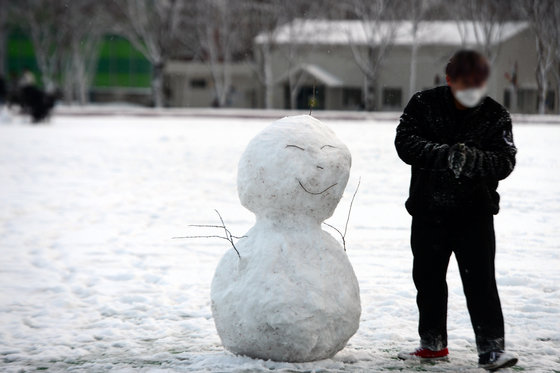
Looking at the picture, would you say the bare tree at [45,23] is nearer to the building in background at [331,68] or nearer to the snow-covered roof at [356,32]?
the building in background at [331,68]

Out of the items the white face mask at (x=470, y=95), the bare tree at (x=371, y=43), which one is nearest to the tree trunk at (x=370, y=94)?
the bare tree at (x=371, y=43)

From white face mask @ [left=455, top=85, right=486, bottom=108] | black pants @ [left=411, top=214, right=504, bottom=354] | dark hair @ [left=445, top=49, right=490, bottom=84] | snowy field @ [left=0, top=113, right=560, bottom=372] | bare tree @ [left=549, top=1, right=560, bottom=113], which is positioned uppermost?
bare tree @ [left=549, top=1, right=560, bottom=113]

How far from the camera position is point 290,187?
380 centimetres

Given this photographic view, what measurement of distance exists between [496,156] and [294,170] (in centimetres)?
96

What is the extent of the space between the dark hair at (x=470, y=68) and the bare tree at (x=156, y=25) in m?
35.6

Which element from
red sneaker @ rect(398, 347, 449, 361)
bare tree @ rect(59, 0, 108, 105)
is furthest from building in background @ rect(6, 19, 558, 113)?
bare tree @ rect(59, 0, 108, 105)

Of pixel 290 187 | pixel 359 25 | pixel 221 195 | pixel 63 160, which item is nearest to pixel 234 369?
pixel 290 187

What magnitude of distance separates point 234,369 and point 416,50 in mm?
11982

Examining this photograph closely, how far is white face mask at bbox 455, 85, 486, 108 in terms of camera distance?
355 centimetres

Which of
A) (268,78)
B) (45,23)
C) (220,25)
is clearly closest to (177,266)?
(268,78)

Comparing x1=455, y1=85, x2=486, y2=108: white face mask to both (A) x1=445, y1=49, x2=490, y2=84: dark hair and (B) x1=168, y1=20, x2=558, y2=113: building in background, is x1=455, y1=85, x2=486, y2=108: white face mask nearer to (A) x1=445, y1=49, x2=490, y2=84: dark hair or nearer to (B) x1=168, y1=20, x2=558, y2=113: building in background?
(A) x1=445, y1=49, x2=490, y2=84: dark hair

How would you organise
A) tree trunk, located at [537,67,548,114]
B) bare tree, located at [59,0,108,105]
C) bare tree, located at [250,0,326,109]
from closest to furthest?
1. tree trunk, located at [537,67,548,114]
2. bare tree, located at [250,0,326,109]
3. bare tree, located at [59,0,108,105]

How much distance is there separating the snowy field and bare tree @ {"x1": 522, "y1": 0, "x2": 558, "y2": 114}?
1.40 m

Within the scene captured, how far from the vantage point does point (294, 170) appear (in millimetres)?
3781
